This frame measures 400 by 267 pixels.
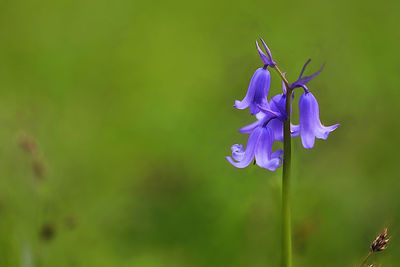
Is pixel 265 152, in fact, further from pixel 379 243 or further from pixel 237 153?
pixel 379 243

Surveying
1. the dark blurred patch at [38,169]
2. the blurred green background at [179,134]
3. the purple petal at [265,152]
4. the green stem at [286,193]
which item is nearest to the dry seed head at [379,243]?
the green stem at [286,193]

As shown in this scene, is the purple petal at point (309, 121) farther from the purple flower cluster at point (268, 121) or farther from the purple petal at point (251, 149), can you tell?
the purple petal at point (251, 149)

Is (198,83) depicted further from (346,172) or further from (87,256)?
(87,256)

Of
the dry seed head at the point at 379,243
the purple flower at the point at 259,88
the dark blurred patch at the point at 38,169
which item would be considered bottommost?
the dry seed head at the point at 379,243

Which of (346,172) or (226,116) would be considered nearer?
(346,172)

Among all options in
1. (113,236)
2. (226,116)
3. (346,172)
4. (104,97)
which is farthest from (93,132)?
(346,172)

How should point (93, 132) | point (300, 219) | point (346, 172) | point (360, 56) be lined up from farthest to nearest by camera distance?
point (360, 56), point (93, 132), point (346, 172), point (300, 219)
